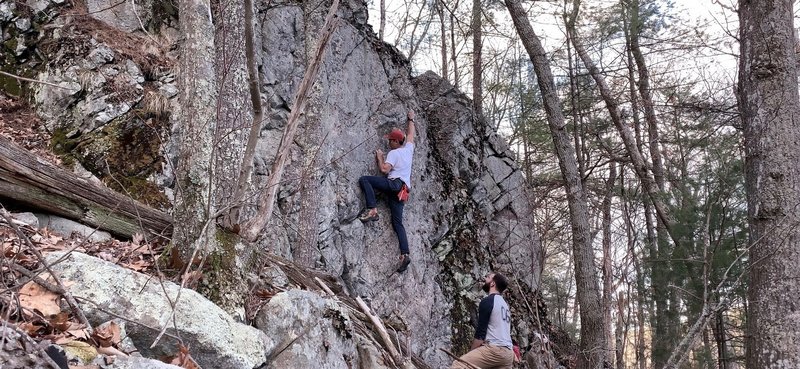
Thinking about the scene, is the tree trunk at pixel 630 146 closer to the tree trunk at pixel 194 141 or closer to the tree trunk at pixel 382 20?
the tree trunk at pixel 382 20

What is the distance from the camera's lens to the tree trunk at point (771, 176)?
4.62 metres

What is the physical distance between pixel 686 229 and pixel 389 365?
269 inches

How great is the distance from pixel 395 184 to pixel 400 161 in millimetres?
341

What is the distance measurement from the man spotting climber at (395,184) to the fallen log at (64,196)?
4389mm

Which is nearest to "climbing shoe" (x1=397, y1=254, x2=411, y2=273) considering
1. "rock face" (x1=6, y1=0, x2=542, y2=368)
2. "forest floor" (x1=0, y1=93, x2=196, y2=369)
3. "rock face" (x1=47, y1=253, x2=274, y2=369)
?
"rock face" (x1=6, y1=0, x2=542, y2=368)

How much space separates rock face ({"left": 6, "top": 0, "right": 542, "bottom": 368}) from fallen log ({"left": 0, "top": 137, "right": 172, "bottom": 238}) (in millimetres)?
819

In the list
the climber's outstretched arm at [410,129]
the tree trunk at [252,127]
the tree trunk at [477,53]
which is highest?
the tree trunk at [477,53]

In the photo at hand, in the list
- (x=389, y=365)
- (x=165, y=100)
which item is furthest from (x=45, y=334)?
(x=165, y=100)

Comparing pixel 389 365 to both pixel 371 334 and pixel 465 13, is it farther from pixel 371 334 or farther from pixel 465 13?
pixel 465 13

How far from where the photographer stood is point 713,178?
28.4 ft

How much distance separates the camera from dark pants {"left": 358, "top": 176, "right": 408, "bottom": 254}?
845cm

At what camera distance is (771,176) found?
4.85 meters

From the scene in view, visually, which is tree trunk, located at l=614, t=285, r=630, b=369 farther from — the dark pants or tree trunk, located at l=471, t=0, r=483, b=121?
tree trunk, located at l=471, t=0, r=483, b=121

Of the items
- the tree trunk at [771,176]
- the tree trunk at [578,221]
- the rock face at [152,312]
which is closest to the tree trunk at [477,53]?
the tree trunk at [578,221]
